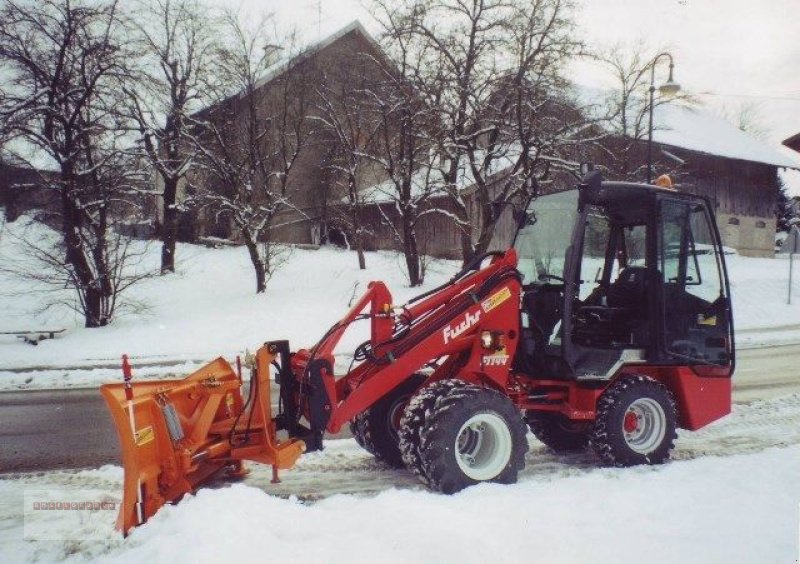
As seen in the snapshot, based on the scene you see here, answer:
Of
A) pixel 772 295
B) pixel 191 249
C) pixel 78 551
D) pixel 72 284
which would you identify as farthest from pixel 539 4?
pixel 191 249

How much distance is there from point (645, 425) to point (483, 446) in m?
1.69

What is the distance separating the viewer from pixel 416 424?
465 cm

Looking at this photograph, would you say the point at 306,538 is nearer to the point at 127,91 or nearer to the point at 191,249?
the point at 127,91

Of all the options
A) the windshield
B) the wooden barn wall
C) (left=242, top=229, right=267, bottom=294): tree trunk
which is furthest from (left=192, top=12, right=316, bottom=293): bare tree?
the wooden barn wall

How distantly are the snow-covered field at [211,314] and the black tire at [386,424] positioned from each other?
6.95 m

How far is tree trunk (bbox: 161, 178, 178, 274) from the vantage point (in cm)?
2312

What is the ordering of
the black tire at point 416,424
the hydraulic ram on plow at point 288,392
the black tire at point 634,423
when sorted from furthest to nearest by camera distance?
the black tire at point 634,423 → the black tire at point 416,424 → the hydraulic ram on plow at point 288,392

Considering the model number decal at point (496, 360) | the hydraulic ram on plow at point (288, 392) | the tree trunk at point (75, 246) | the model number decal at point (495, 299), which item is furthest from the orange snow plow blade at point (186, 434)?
the tree trunk at point (75, 246)

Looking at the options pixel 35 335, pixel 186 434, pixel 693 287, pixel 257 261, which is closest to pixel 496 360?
pixel 693 287

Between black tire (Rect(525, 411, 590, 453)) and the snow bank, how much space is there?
1.23 m

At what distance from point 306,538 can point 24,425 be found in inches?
234

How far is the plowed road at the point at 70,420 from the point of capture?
6.30 m

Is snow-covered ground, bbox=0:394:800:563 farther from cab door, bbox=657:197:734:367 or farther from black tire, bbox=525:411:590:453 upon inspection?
cab door, bbox=657:197:734:367

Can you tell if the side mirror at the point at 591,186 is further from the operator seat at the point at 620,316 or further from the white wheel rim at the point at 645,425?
the white wheel rim at the point at 645,425
